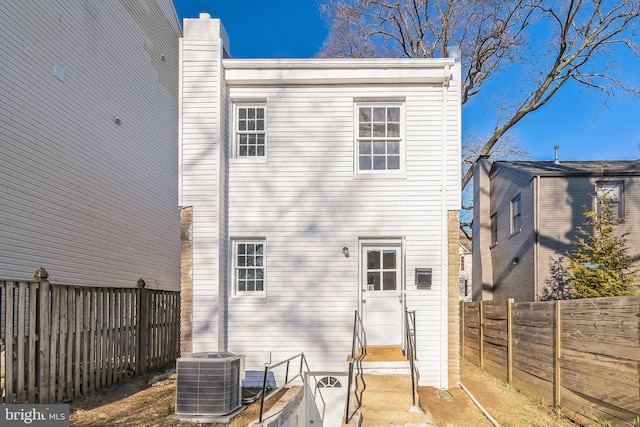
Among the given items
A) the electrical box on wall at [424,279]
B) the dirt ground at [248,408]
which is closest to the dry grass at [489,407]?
the dirt ground at [248,408]

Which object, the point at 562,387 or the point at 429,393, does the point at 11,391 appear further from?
the point at 562,387

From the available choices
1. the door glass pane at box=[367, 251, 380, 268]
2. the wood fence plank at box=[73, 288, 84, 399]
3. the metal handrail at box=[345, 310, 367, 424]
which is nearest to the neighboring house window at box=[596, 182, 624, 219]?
the door glass pane at box=[367, 251, 380, 268]

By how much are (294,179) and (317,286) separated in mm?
2122

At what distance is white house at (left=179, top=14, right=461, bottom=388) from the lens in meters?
8.09

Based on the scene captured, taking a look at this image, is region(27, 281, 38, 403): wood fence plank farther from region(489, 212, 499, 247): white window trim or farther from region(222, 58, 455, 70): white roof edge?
region(489, 212, 499, 247): white window trim

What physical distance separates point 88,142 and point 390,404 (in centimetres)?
918

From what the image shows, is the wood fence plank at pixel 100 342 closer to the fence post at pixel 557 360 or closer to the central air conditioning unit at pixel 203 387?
the central air conditioning unit at pixel 203 387

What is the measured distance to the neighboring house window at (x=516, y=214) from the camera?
577 inches

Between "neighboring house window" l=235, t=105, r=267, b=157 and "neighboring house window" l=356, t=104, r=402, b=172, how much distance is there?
76.5 inches

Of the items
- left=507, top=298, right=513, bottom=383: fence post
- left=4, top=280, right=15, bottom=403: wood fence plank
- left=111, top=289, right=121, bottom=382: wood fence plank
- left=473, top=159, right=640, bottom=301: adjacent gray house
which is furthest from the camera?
left=473, top=159, right=640, bottom=301: adjacent gray house

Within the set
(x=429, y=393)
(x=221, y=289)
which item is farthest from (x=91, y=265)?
(x=429, y=393)

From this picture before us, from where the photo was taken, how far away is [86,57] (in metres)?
10.5

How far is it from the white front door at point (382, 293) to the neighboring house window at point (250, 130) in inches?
115

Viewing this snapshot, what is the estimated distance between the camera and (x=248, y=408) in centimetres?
665
